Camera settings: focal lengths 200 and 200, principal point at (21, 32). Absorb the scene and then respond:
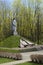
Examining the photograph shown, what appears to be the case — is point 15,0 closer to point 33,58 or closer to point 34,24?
point 34,24

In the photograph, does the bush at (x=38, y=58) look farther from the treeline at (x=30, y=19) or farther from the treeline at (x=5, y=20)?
the treeline at (x=30, y=19)

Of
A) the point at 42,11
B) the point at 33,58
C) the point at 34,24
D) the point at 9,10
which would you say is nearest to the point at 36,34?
the point at 34,24

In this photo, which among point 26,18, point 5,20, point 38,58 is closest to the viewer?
point 38,58

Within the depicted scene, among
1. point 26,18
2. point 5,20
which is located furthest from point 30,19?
point 5,20

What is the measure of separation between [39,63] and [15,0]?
2122cm

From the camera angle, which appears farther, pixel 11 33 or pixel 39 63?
pixel 11 33

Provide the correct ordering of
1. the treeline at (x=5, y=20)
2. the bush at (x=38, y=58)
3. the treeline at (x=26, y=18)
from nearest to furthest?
the bush at (x=38, y=58) → the treeline at (x=5, y=20) → the treeline at (x=26, y=18)

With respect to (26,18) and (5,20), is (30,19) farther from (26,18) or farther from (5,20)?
(5,20)

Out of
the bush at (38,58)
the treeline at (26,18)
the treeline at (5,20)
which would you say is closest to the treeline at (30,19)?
the treeline at (26,18)

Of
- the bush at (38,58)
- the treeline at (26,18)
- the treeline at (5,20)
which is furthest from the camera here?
the treeline at (26,18)

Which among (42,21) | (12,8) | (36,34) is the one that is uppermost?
(12,8)

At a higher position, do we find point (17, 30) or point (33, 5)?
point (33, 5)

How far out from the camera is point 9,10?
102ft

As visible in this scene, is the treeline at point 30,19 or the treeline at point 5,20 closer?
the treeline at point 5,20
